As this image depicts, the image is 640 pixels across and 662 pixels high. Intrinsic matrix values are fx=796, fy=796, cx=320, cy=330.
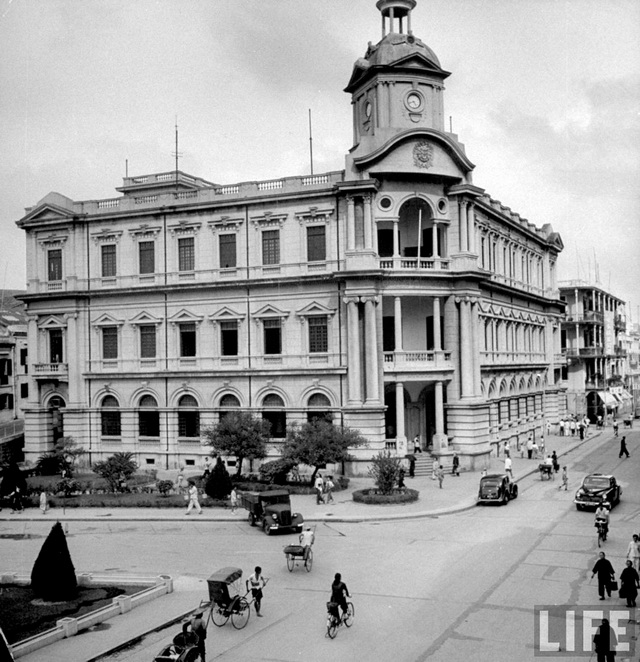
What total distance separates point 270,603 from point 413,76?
123ft

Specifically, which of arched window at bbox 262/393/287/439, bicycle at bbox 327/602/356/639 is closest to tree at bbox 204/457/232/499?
arched window at bbox 262/393/287/439

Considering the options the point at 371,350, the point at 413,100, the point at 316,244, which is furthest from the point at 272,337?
the point at 413,100

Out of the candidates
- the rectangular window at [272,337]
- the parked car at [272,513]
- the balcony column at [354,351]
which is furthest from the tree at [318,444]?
the rectangular window at [272,337]

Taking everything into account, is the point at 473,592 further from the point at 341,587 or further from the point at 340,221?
the point at 340,221

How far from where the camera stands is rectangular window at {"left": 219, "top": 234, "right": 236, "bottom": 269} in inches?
2021

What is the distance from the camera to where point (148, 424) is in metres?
53.5

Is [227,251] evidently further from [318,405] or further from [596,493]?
[596,493]

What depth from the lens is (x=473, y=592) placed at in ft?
74.3

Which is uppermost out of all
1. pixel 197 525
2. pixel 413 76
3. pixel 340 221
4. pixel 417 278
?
pixel 413 76

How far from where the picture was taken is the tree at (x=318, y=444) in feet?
134

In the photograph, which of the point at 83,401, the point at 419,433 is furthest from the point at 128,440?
the point at 419,433

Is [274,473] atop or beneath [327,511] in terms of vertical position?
atop

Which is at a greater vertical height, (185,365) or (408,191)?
(408,191)

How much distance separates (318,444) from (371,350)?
8.37 meters
